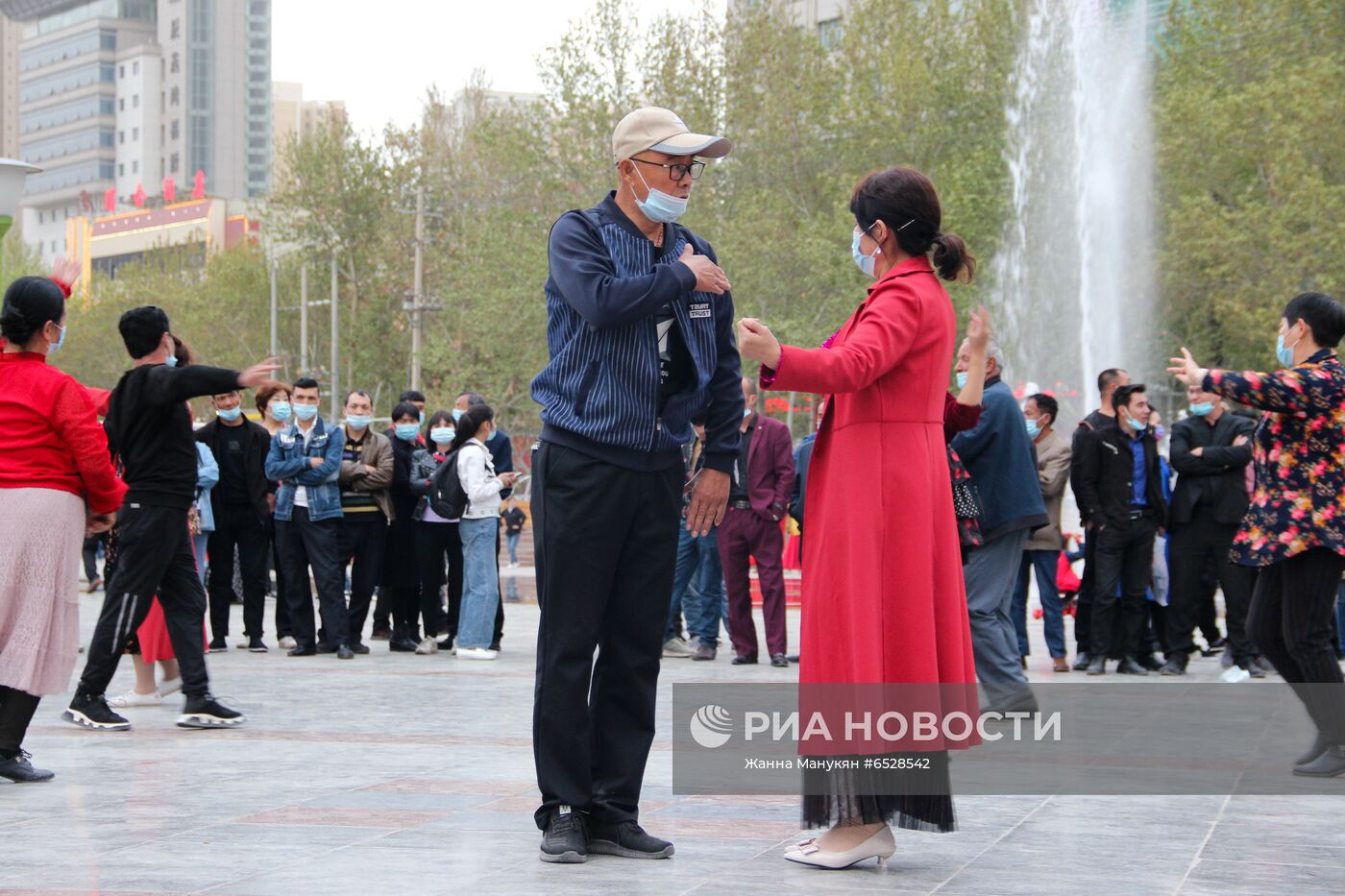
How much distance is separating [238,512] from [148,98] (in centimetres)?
16485

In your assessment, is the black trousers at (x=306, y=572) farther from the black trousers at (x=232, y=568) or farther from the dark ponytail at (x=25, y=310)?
the dark ponytail at (x=25, y=310)

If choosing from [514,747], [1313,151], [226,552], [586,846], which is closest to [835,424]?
[586,846]

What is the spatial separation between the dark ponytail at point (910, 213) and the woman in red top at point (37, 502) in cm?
353

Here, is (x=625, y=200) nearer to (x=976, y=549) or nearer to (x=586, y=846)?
(x=586, y=846)

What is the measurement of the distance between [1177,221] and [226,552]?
82.8 feet

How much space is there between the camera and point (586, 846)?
500cm

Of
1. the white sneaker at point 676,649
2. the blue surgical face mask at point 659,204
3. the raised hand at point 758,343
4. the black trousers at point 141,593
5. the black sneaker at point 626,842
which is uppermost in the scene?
the blue surgical face mask at point 659,204

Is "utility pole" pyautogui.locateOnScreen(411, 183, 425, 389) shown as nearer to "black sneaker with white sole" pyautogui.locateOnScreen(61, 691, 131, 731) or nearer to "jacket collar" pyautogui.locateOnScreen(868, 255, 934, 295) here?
"black sneaker with white sole" pyautogui.locateOnScreen(61, 691, 131, 731)

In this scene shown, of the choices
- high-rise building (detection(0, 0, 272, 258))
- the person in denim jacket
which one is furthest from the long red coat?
high-rise building (detection(0, 0, 272, 258))

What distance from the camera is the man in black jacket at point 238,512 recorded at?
13047 mm

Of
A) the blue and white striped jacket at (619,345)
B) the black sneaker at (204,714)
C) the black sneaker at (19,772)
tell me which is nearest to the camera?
the blue and white striped jacket at (619,345)

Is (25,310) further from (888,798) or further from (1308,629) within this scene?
(1308,629)

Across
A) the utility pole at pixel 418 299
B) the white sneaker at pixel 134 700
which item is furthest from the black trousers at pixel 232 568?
the utility pole at pixel 418 299

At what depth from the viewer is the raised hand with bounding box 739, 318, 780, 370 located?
4.54 metres
